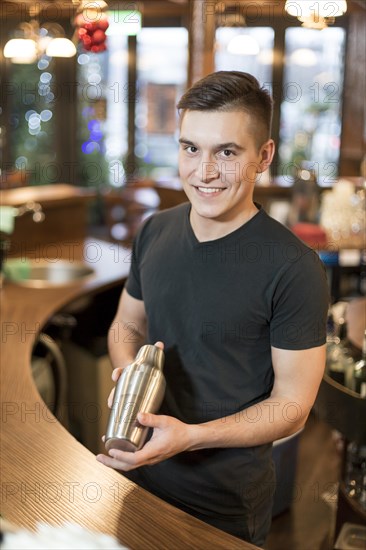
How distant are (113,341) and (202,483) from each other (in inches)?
18.6

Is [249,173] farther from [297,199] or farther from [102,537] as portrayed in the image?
[297,199]

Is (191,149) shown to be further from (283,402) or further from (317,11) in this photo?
(317,11)

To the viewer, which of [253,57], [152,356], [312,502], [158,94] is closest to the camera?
[152,356]

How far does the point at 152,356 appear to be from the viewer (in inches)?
63.5

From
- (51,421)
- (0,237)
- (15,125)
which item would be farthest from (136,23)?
(15,125)

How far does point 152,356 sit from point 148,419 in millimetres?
170

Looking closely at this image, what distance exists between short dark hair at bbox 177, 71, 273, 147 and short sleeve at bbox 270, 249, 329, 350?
1.02 ft

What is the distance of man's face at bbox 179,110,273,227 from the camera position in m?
1.68

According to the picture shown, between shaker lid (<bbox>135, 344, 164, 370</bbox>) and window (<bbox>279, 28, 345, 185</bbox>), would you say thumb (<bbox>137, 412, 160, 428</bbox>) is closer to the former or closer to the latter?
shaker lid (<bbox>135, 344, 164, 370</bbox>)

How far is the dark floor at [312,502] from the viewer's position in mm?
3277

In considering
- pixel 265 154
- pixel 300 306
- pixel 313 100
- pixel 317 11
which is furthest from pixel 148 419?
pixel 313 100

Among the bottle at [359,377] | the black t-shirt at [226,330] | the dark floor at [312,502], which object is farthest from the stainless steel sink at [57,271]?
the black t-shirt at [226,330]

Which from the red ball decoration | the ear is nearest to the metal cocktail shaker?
the ear

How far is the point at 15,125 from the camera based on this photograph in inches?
426
